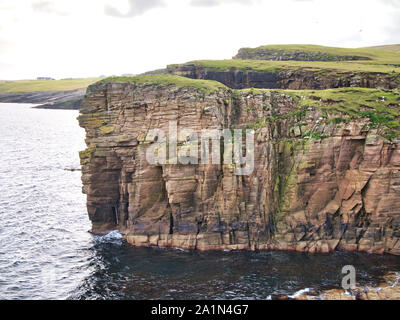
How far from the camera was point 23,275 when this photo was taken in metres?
45.3

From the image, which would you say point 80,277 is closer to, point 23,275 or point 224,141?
point 23,275

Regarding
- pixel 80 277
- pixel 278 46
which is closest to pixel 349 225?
pixel 80 277

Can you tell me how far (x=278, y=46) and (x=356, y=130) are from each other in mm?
47164

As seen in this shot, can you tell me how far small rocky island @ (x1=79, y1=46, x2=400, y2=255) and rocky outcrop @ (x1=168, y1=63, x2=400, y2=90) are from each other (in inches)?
301

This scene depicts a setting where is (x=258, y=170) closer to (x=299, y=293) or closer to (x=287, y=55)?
(x=299, y=293)

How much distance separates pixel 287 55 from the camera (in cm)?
8481

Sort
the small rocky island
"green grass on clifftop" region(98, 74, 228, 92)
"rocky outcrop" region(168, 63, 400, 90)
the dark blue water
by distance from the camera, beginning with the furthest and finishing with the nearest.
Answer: "rocky outcrop" region(168, 63, 400, 90), "green grass on clifftop" region(98, 74, 228, 92), the small rocky island, the dark blue water

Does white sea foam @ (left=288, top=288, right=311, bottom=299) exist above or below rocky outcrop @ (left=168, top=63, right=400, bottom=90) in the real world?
below

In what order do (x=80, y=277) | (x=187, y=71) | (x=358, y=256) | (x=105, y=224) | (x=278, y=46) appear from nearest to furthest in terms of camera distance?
1. (x=80, y=277)
2. (x=358, y=256)
3. (x=105, y=224)
4. (x=187, y=71)
5. (x=278, y=46)

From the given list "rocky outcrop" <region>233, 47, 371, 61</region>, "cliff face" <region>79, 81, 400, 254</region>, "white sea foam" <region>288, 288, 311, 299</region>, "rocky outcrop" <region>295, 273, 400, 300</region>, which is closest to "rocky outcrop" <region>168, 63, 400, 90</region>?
"cliff face" <region>79, 81, 400, 254</region>

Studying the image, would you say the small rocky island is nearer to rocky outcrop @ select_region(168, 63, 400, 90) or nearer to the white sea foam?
rocky outcrop @ select_region(168, 63, 400, 90)

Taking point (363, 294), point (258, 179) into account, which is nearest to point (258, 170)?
point (258, 179)

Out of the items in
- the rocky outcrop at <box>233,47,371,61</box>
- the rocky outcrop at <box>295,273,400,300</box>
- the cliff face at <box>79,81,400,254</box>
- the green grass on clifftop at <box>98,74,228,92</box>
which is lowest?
the rocky outcrop at <box>295,273,400,300</box>

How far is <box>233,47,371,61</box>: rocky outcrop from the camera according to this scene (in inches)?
3206
